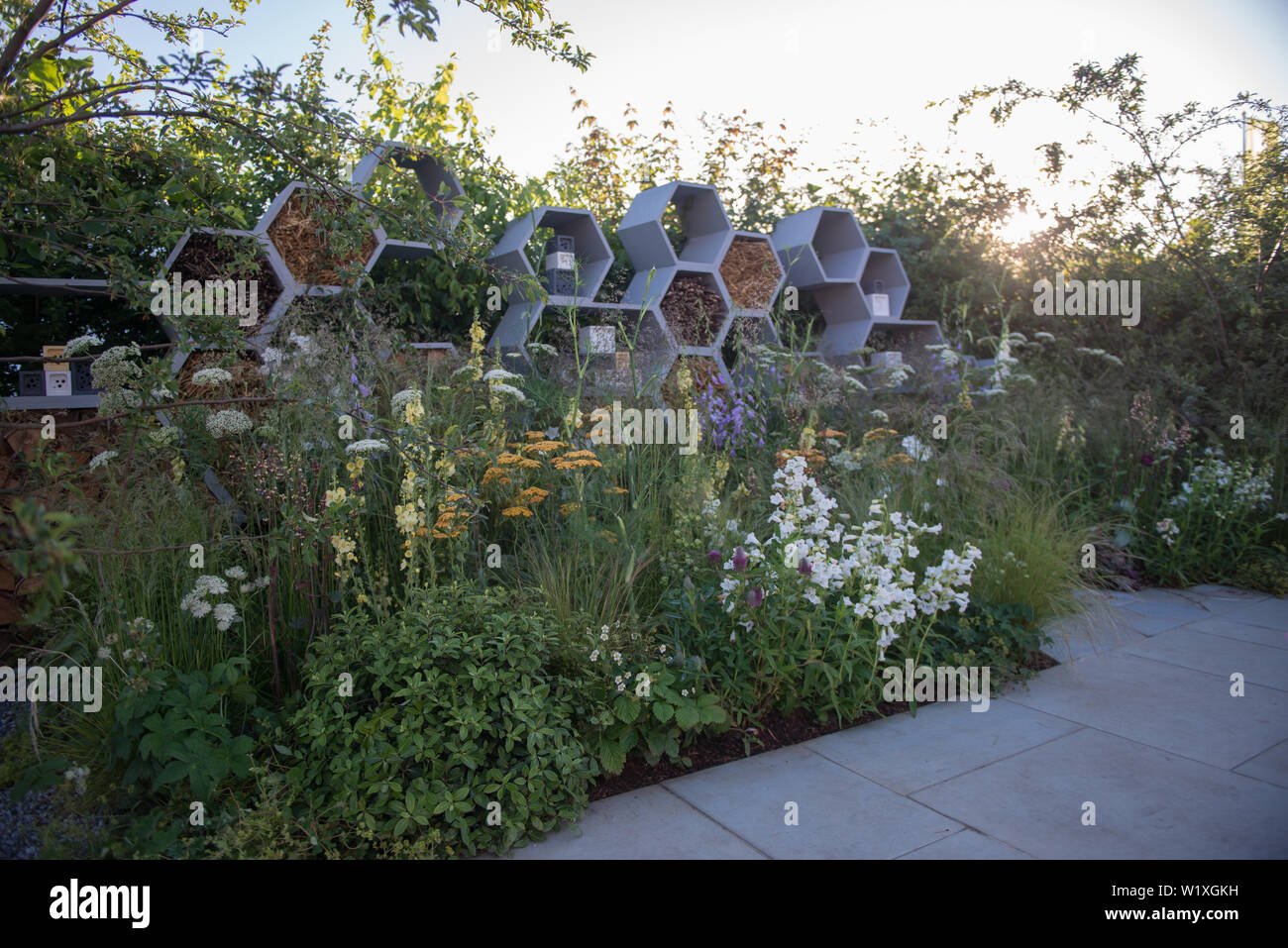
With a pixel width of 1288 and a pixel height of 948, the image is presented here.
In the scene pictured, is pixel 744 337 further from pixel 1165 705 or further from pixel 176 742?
pixel 176 742

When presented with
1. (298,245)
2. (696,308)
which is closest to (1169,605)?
(696,308)

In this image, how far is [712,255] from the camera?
6.02 meters

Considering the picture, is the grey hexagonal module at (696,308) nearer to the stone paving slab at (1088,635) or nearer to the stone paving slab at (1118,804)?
the stone paving slab at (1088,635)

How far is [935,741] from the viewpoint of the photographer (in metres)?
2.87

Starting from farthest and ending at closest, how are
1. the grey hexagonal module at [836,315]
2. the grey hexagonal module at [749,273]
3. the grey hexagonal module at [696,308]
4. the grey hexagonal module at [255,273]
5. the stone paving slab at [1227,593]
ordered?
the grey hexagonal module at [836,315] → the grey hexagonal module at [749,273] → the grey hexagonal module at [696,308] → the stone paving slab at [1227,593] → the grey hexagonal module at [255,273]

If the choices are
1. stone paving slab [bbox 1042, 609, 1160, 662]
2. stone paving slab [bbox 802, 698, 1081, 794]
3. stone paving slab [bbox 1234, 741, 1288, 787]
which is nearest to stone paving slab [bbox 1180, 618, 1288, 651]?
stone paving slab [bbox 1042, 609, 1160, 662]

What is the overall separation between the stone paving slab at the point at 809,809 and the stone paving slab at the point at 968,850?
0.03 m

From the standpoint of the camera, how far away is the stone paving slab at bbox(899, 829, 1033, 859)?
2.12m

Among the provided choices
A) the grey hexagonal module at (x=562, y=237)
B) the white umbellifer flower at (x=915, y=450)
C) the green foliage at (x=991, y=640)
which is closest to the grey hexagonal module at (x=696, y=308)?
the grey hexagonal module at (x=562, y=237)

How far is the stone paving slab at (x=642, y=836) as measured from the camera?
85.0 inches

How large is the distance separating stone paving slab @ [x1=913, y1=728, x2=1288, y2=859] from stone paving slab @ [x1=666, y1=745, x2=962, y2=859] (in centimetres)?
15
